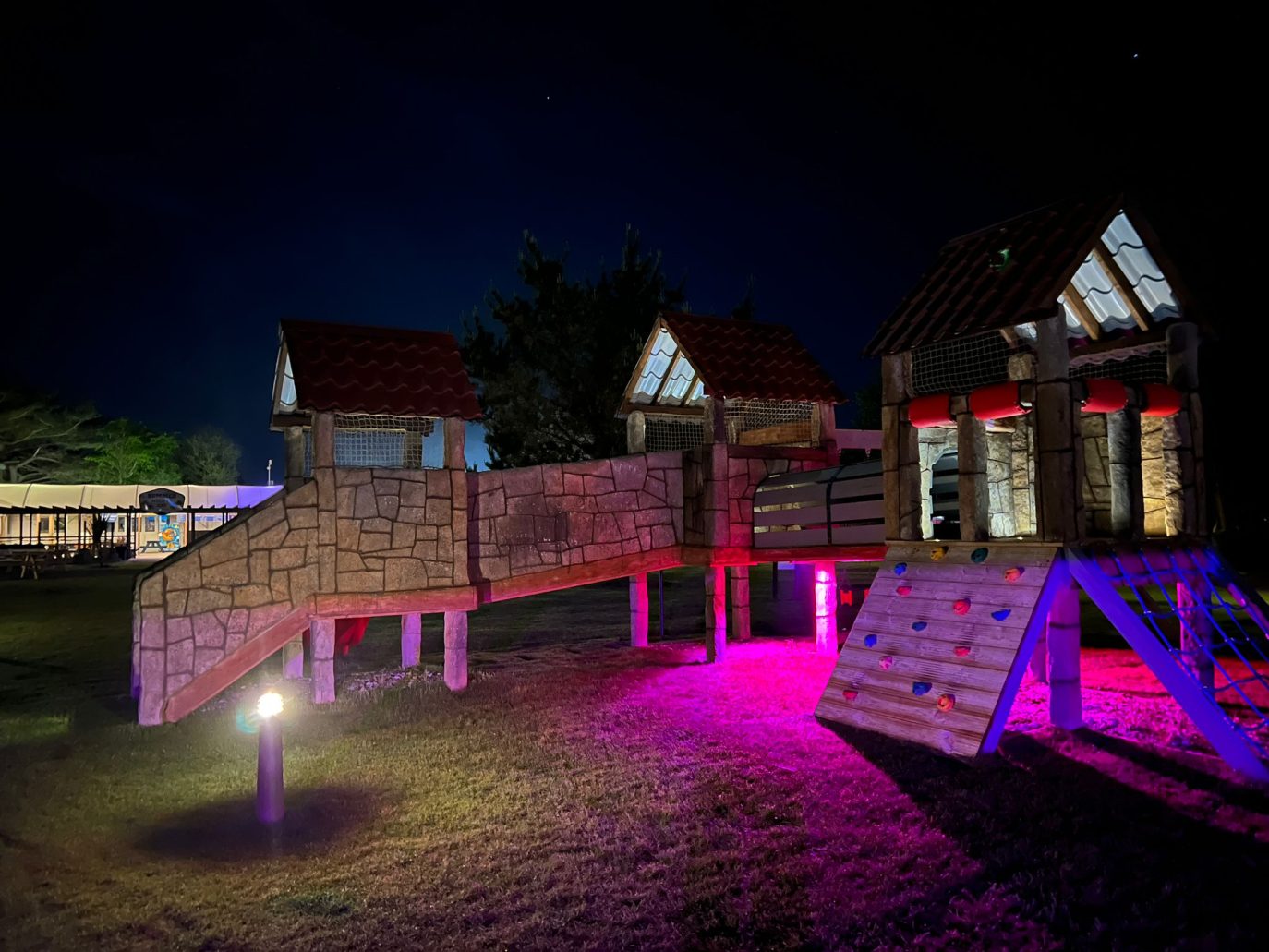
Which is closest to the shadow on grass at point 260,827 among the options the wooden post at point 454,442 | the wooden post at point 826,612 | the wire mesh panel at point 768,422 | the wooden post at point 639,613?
the wooden post at point 454,442

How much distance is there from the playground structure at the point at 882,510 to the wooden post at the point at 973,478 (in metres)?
0.03

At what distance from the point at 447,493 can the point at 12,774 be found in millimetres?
4916

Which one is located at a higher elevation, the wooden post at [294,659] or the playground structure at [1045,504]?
the playground structure at [1045,504]

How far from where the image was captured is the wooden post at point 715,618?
1179 centimetres

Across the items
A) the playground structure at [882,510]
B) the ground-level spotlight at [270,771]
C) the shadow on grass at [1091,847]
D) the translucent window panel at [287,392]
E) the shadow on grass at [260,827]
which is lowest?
the shadow on grass at [260,827]

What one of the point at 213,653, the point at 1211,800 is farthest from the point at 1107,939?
the point at 213,653

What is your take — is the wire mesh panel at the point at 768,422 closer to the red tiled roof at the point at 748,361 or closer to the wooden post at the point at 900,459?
the red tiled roof at the point at 748,361

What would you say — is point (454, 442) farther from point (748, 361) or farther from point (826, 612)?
point (826, 612)

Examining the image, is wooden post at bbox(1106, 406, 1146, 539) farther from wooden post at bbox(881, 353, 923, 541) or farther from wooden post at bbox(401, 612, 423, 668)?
wooden post at bbox(401, 612, 423, 668)

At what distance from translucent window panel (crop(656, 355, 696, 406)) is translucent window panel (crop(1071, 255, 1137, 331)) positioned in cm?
580

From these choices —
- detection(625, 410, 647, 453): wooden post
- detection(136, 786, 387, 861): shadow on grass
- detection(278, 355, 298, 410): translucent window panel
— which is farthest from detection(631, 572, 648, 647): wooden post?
detection(136, 786, 387, 861): shadow on grass

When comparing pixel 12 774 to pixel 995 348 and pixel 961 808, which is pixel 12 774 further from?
pixel 995 348

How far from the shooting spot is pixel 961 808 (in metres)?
5.74

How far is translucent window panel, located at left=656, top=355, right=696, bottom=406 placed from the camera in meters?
13.5
